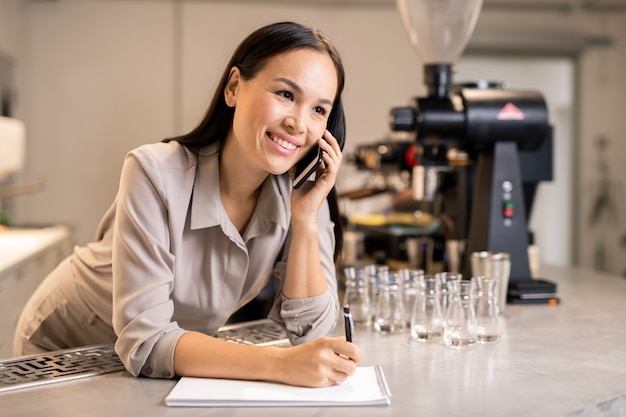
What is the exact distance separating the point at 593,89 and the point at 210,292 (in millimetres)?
5696

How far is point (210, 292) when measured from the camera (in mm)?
1398

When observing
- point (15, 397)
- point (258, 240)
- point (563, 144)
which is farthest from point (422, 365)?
point (563, 144)

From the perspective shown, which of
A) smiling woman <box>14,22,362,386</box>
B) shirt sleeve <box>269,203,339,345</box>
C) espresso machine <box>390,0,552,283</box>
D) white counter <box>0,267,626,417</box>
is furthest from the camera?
espresso machine <box>390,0,552,283</box>

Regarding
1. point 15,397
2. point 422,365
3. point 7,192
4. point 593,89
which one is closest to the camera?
point 15,397

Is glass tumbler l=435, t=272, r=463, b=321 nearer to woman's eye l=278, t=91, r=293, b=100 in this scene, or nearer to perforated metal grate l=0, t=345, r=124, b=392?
woman's eye l=278, t=91, r=293, b=100

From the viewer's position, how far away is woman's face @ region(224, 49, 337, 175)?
1.28 metres

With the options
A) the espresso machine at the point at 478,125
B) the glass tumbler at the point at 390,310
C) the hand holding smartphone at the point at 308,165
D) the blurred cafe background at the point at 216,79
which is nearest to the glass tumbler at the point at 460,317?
the glass tumbler at the point at 390,310

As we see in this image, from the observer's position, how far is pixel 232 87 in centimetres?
139

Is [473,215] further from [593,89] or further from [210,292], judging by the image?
[593,89]

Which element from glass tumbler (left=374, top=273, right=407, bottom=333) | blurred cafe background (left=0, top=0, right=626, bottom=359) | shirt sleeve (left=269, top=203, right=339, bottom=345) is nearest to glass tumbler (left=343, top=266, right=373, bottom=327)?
glass tumbler (left=374, top=273, right=407, bottom=333)

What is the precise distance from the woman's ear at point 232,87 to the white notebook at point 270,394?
524mm

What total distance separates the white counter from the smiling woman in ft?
0.30

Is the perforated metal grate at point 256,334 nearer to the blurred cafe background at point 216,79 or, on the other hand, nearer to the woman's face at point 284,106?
the woman's face at point 284,106

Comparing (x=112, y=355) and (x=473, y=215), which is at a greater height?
(x=473, y=215)
